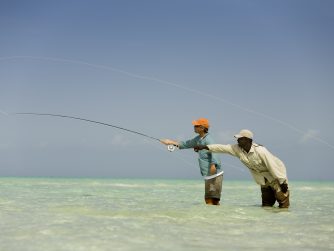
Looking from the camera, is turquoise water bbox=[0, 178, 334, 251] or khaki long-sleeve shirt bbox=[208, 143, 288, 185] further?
khaki long-sleeve shirt bbox=[208, 143, 288, 185]

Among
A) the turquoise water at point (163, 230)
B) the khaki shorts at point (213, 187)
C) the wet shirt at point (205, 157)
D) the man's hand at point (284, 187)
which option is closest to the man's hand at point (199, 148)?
the wet shirt at point (205, 157)

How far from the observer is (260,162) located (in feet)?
24.8

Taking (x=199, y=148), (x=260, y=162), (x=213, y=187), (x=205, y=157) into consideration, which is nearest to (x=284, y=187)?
(x=260, y=162)

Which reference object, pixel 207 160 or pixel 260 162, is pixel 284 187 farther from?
pixel 207 160

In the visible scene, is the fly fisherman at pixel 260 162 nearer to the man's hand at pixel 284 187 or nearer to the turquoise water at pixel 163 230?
the man's hand at pixel 284 187

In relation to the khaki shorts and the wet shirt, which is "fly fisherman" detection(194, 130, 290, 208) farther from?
the khaki shorts

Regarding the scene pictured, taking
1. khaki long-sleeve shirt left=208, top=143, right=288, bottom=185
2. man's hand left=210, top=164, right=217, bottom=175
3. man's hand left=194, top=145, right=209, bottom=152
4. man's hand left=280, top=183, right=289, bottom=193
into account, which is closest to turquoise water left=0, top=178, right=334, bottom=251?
man's hand left=280, top=183, right=289, bottom=193

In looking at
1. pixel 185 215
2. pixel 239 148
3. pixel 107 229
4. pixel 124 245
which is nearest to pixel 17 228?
pixel 107 229

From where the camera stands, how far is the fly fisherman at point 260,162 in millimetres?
7441

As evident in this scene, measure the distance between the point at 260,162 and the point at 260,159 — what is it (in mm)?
54

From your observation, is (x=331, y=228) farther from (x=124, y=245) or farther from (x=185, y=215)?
(x=124, y=245)

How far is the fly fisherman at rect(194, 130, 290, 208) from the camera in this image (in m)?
7.44

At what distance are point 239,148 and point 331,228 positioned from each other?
1.99m

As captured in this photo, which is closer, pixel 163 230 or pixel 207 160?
pixel 163 230
